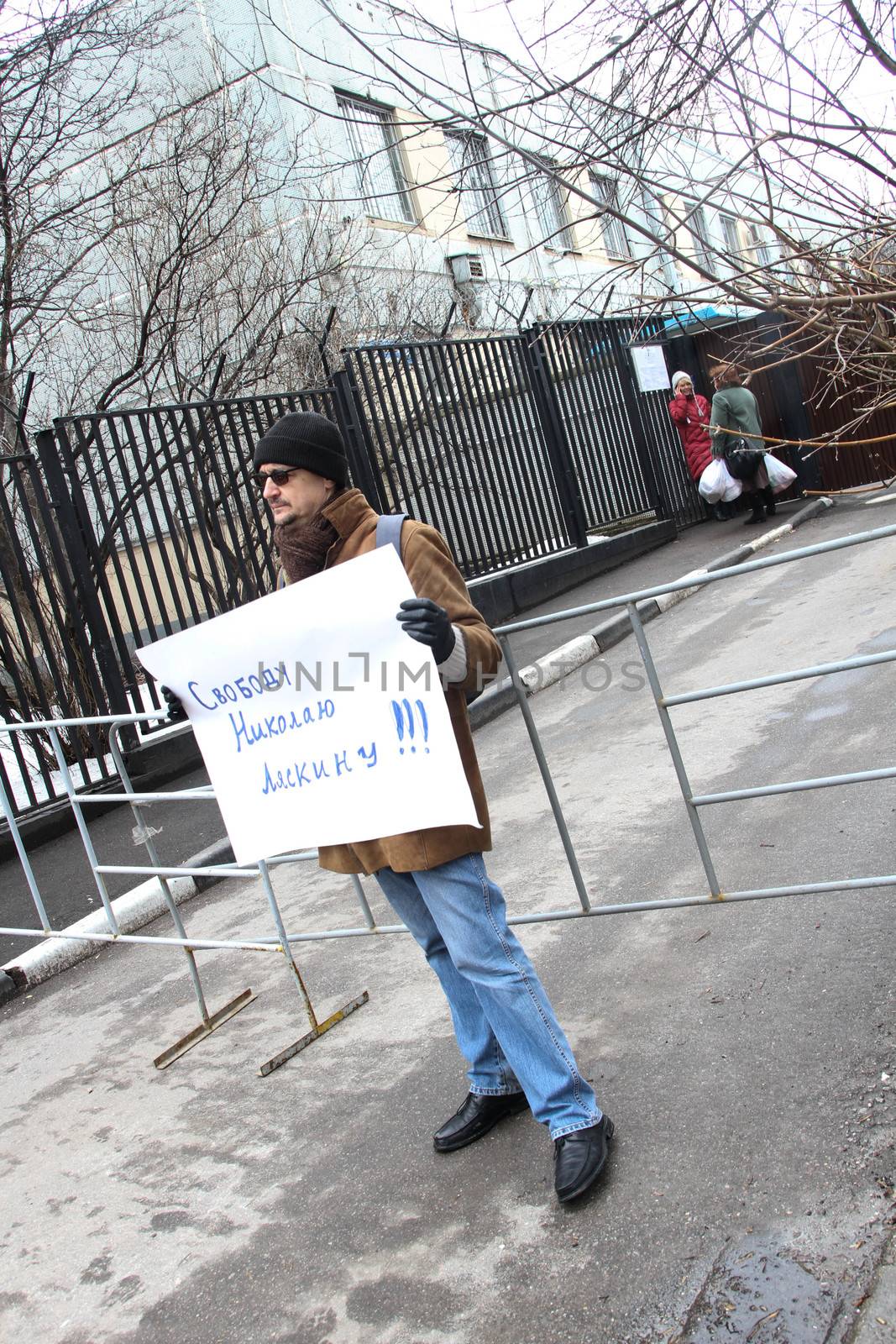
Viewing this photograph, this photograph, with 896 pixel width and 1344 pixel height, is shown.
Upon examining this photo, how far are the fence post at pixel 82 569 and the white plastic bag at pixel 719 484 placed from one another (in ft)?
30.2

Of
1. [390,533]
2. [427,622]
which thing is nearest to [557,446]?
[390,533]

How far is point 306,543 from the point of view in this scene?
10.5ft

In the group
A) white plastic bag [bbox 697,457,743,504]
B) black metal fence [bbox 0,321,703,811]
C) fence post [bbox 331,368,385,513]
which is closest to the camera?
black metal fence [bbox 0,321,703,811]

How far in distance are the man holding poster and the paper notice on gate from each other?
0.08m

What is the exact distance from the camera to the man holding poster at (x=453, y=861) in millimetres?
2922

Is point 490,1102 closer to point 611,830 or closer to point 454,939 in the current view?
point 454,939

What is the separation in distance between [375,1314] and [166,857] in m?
4.70

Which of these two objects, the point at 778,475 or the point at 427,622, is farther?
the point at 778,475

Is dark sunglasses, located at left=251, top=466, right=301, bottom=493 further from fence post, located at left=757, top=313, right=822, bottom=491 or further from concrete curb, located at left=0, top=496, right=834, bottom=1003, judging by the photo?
fence post, located at left=757, top=313, right=822, bottom=491

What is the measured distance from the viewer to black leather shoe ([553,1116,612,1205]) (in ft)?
9.24

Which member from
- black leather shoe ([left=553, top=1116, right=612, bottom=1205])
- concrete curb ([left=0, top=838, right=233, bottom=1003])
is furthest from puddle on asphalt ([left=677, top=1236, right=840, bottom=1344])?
concrete curb ([left=0, top=838, right=233, bottom=1003])

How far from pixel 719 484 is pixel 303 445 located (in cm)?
1320

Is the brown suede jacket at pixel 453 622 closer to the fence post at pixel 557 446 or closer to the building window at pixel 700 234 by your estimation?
the building window at pixel 700 234

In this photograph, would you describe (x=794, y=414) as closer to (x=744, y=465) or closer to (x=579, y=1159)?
(x=744, y=465)
